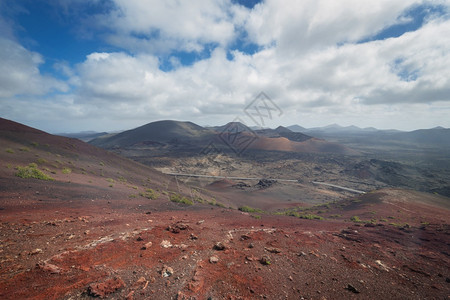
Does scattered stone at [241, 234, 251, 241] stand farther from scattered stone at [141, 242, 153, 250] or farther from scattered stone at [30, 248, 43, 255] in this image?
scattered stone at [30, 248, 43, 255]

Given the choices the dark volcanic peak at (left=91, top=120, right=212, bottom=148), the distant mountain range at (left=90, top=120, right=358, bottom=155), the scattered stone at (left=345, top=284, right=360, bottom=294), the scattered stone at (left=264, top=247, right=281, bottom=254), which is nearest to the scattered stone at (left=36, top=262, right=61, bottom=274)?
the scattered stone at (left=264, top=247, right=281, bottom=254)

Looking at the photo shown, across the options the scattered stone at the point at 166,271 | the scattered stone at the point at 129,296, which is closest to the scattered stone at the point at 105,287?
the scattered stone at the point at 129,296

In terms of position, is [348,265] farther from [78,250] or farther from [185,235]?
[78,250]

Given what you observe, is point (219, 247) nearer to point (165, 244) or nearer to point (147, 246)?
point (165, 244)

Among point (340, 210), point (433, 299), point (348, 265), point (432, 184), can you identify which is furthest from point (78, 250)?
point (432, 184)

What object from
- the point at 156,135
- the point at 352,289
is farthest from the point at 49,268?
the point at 156,135

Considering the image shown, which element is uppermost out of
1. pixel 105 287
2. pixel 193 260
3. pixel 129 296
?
pixel 105 287
